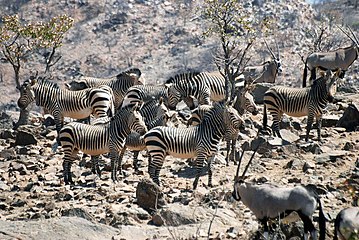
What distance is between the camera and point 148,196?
11930mm

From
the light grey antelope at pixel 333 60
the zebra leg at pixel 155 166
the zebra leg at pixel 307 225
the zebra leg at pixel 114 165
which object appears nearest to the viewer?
the zebra leg at pixel 307 225

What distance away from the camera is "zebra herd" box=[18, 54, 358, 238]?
13930 mm

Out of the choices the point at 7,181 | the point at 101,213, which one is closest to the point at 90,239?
the point at 101,213

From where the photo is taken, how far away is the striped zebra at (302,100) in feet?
58.2

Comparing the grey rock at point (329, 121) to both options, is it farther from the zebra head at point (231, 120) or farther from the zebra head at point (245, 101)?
the zebra head at point (231, 120)

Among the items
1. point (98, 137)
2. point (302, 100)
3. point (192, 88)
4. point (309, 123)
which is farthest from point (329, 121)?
point (98, 137)

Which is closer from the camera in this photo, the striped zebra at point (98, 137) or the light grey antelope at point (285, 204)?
the light grey antelope at point (285, 204)

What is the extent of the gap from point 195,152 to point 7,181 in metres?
4.65

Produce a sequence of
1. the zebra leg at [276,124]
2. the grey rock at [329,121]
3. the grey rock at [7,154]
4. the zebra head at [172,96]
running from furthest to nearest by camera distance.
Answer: the zebra head at [172,96] < the grey rock at [329,121] < the zebra leg at [276,124] < the grey rock at [7,154]

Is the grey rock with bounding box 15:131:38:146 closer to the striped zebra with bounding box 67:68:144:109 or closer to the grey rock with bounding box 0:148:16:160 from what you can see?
the grey rock with bounding box 0:148:16:160

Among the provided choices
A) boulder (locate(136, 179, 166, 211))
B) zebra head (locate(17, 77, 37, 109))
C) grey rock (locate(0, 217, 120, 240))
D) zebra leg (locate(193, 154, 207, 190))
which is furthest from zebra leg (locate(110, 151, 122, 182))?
zebra head (locate(17, 77, 37, 109))

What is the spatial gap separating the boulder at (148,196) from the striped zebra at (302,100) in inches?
253

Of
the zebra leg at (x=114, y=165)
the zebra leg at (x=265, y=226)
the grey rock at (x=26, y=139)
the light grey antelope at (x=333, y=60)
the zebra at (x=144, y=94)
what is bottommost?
the grey rock at (x=26, y=139)

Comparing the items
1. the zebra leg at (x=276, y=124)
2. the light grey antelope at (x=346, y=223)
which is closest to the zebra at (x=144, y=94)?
the zebra leg at (x=276, y=124)
